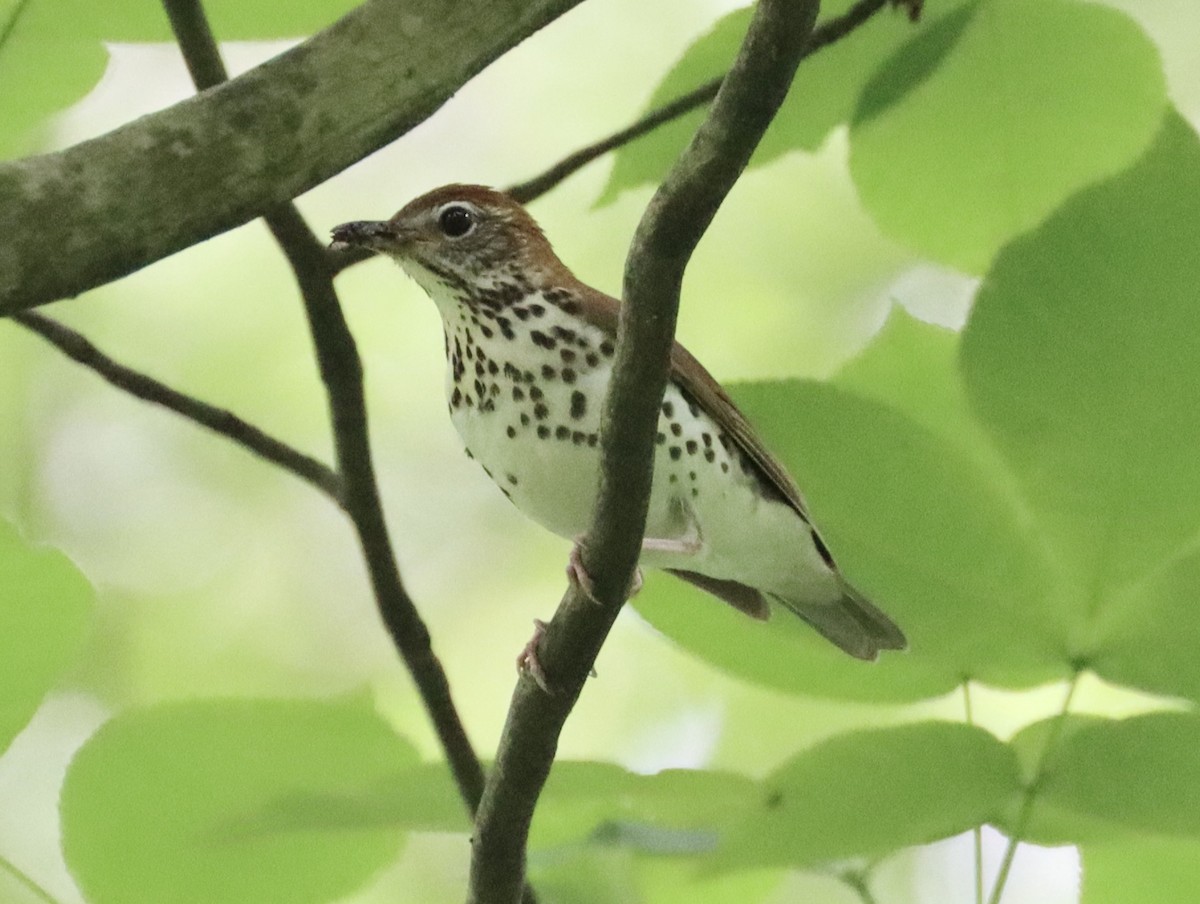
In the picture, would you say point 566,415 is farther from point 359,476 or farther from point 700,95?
A: point 700,95

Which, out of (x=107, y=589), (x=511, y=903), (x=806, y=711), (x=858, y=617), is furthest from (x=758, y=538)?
(x=107, y=589)

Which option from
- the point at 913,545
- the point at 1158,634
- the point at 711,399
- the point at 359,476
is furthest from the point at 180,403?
the point at 1158,634

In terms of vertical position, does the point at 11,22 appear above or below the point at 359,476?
Answer: above

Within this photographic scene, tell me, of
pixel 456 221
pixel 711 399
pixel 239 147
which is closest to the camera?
pixel 239 147

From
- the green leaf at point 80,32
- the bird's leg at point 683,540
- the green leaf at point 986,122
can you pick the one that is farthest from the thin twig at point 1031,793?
the green leaf at point 80,32

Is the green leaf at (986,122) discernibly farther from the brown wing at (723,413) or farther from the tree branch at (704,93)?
the brown wing at (723,413)

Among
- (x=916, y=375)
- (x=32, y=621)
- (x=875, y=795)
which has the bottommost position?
(x=875, y=795)

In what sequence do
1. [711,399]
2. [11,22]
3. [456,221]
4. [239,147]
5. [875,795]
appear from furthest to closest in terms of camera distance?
[456,221] < [711,399] < [11,22] < [875,795] < [239,147]
